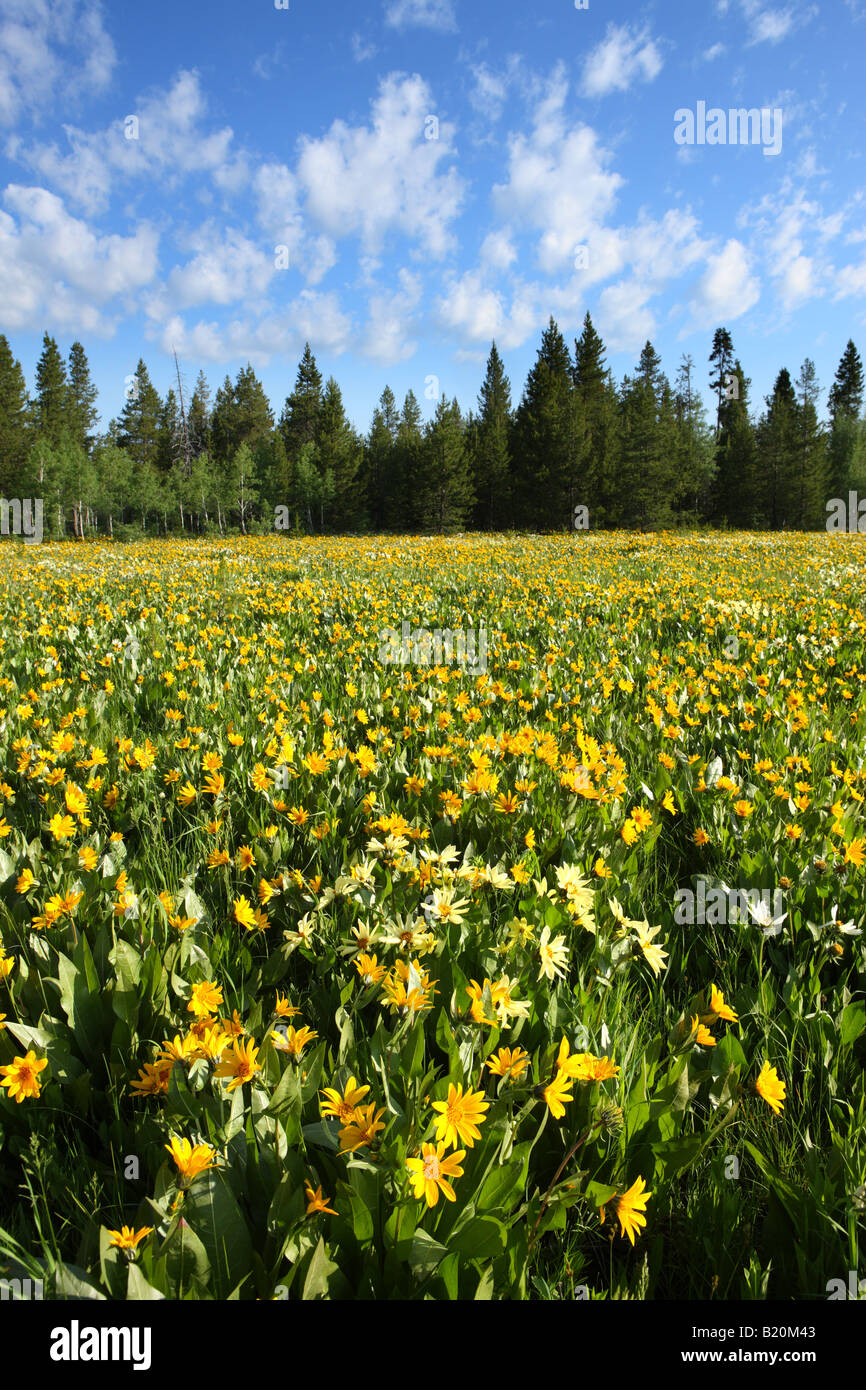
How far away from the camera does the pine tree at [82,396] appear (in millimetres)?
72500

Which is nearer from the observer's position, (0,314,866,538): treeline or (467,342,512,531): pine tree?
(0,314,866,538): treeline

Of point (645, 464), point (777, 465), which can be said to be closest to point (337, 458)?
point (645, 464)

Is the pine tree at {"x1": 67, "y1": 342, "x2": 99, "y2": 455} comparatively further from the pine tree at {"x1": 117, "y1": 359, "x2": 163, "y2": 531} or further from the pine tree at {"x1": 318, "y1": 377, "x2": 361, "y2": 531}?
the pine tree at {"x1": 318, "y1": 377, "x2": 361, "y2": 531}

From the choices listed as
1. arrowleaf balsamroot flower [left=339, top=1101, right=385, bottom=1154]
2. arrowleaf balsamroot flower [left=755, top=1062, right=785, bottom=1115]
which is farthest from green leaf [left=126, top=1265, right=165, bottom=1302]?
arrowleaf balsamroot flower [left=755, top=1062, right=785, bottom=1115]

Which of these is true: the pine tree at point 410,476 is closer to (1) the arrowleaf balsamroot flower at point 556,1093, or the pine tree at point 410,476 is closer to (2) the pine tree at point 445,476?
(2) the pine tree at point 445,476

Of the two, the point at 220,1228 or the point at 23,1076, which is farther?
the point at 23,1076

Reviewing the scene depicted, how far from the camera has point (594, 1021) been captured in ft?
5.53

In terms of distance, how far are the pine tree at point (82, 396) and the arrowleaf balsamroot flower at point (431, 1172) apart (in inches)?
3338

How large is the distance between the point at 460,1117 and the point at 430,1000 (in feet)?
1.37

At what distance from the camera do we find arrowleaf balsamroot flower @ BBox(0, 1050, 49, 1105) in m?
1.36

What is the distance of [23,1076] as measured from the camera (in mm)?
1395

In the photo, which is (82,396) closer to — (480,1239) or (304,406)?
(304,406)

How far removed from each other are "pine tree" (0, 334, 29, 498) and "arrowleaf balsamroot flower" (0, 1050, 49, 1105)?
216 feet

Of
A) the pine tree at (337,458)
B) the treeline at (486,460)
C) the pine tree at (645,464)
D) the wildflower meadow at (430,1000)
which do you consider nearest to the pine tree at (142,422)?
the treeline at (486,460)
